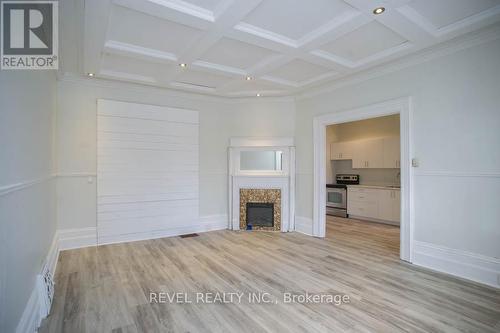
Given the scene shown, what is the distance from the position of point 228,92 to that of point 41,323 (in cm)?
437

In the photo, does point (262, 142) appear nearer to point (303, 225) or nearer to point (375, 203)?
point (303, 225)

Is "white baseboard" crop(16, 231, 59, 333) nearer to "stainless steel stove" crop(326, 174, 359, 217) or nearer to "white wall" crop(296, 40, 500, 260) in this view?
"white wall" crop(296, 40, 500, 260)

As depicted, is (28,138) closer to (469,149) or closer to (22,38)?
(22,38)

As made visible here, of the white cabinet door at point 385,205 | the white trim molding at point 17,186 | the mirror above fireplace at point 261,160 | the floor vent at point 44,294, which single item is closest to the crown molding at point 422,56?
the mirror above fireplace at point 261,160

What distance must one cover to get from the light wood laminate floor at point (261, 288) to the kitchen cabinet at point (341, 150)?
10.5 feet

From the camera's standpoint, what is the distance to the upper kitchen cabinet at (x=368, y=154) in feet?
21.2

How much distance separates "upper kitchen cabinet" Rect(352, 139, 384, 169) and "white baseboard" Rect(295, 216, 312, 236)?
104 inches

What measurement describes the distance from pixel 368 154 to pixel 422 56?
355 centimetres

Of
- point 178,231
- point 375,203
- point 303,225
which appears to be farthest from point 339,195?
point 178,231

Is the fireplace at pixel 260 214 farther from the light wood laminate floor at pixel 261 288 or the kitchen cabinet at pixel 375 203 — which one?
the kitchen cabinet at pixel 375 203

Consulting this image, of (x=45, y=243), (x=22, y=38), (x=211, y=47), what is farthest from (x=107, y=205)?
(x=211, y=47)

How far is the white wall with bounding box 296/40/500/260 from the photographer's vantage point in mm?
2898

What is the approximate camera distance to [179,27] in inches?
113

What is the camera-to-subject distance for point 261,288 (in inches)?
111
